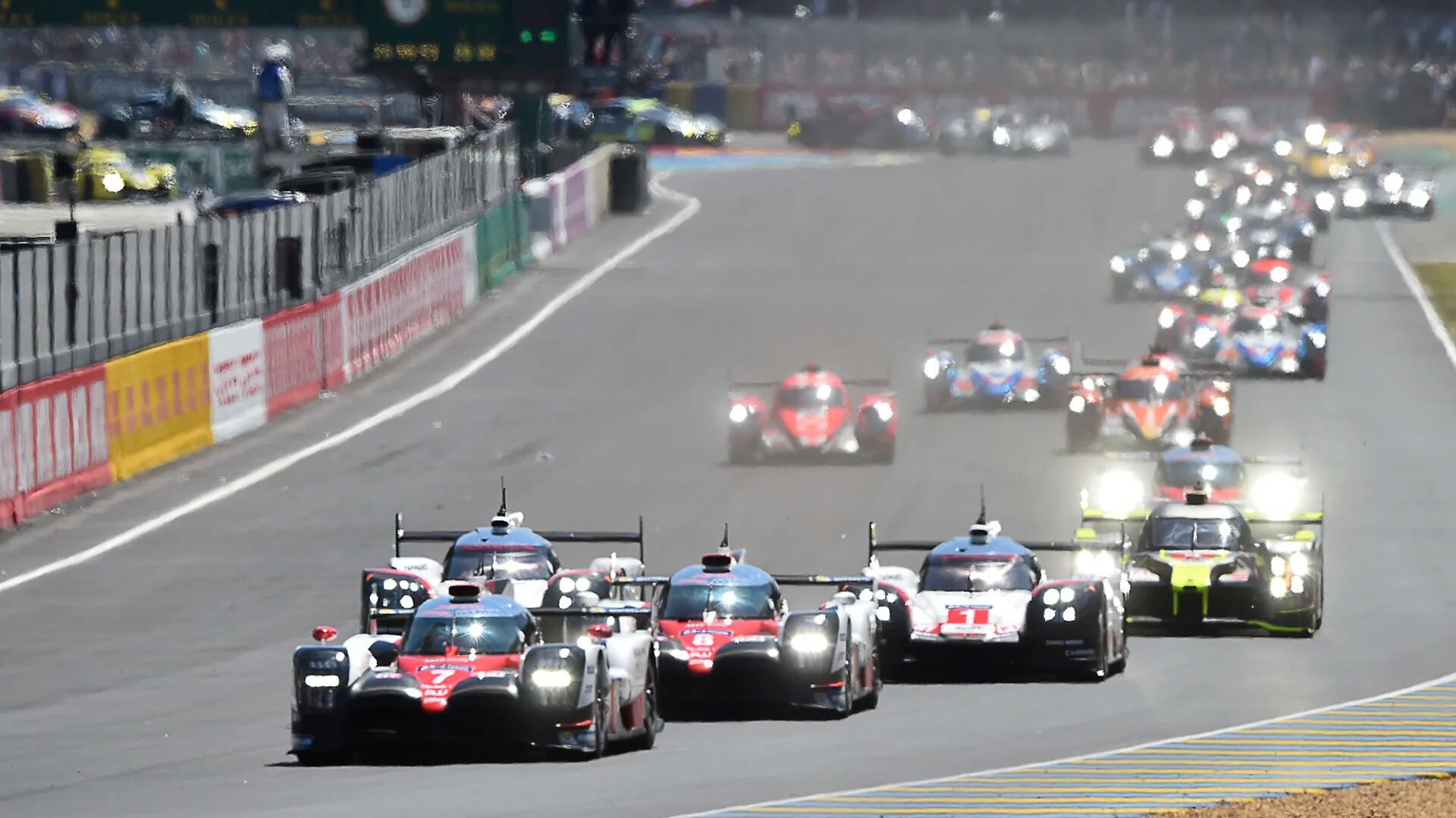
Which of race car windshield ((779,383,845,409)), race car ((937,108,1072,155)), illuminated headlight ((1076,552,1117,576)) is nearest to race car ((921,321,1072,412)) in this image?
race car windshield ((779,383,845,409))

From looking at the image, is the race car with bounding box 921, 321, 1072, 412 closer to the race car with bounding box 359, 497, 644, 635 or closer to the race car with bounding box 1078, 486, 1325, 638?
the race car with bounding box 1078, 486, 1325, 638

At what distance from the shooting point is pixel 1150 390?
44344mm

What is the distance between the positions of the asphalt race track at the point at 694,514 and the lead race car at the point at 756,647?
36 cm

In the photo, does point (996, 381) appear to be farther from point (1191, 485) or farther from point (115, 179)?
point (115, 179)

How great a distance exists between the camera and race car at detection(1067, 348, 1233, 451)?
1735 inches

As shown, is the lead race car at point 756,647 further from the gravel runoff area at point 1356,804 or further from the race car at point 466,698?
the gravel runoff area at point 1356,804

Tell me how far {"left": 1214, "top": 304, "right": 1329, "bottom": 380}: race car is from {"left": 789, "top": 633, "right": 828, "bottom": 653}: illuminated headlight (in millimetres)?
31730

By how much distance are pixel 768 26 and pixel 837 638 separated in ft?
367

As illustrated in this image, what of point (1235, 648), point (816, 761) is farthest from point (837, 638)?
point (1235, 648)

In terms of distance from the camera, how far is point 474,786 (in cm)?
2052

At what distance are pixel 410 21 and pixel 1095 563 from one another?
146 ft

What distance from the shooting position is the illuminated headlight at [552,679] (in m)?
21.5

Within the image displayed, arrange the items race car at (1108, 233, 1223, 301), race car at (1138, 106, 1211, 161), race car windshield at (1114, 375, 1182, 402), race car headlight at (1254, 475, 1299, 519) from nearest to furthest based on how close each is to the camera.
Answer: race car headlight at (1254, 475, 1299, 519), race car windshield at (1114, 375, 1182, 402), race car at (1108, 233, 1223, 301), race car at (1138, 106, 1211, 161)

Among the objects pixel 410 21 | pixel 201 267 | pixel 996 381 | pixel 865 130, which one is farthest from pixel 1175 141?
pixel 201 267
